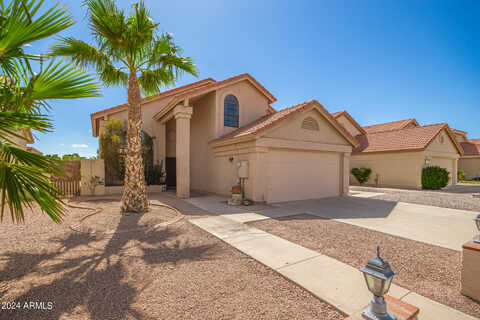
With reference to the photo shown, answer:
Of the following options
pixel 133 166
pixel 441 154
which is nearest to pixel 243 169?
pixel 133 166

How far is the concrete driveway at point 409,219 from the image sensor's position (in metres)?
5.62

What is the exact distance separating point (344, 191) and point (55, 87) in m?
12.9

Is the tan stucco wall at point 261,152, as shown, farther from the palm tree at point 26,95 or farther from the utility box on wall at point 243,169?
the palm tree at point 26,95

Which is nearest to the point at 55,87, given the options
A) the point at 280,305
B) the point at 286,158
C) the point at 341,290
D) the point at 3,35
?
the point at 3,35

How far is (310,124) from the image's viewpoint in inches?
445

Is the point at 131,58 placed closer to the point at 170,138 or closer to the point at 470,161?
the point at 170,138

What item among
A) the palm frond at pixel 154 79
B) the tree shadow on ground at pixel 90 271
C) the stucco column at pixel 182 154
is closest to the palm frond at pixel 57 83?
the tree shadow on ground at pixel 90 271

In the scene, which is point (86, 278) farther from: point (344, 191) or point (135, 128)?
point (344, 191)

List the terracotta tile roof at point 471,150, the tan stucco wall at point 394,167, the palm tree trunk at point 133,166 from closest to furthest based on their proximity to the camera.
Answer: the palm tree trunk at point 133,166
the tan stucco wall at point 394,167
the terracotta tile roof at point 471,150

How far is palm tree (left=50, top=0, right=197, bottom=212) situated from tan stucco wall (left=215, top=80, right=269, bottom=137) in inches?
153

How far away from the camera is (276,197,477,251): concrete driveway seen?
5.62 m

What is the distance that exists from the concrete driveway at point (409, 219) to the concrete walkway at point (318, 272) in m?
2.91

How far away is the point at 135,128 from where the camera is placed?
25.2 ft

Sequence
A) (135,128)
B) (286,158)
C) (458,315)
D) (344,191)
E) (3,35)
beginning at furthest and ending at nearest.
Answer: (344,191) → (286,158) → (135,128) → (458,315) → (3,35)
